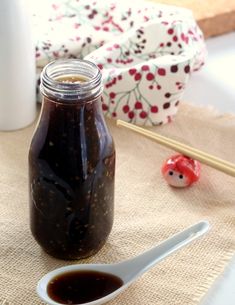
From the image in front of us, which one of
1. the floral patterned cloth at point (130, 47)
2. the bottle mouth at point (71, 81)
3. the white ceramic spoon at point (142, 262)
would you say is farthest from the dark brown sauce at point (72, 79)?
the floral patterned cloth at point (130, 47)

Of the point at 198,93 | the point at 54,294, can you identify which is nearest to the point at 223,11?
the point at 198,93

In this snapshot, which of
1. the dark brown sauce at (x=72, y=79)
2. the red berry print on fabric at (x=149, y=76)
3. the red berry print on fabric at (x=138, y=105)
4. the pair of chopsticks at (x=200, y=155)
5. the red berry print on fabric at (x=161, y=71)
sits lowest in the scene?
the red berry print on fabric at (x=138, y=105)

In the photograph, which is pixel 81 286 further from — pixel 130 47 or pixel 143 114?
pixel 130 47

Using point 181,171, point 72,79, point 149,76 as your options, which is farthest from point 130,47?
point 72,79

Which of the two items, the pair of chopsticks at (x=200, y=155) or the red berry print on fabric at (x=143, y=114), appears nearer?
the pair of chopsticks at (x=200, y=155)

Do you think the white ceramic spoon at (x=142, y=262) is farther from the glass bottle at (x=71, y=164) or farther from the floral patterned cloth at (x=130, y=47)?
the floral patterned cloth at (x=130, y=47)

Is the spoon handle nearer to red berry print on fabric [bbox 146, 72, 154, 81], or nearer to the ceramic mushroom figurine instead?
the ceramic mushroom figurine

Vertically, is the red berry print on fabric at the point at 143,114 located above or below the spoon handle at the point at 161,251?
below

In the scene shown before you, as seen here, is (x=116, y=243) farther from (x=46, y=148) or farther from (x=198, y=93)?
(x=198, y=93)
